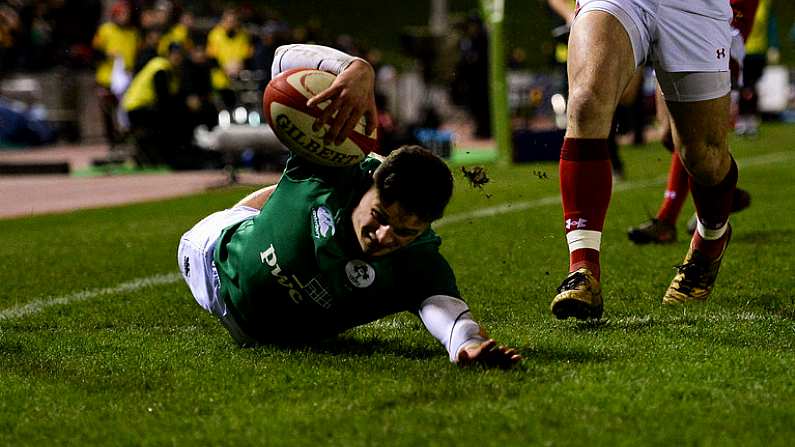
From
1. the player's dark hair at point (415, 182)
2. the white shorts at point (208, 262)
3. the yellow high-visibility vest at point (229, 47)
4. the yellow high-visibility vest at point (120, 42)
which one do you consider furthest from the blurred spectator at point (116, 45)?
the player's dark hair at point (415, 182)

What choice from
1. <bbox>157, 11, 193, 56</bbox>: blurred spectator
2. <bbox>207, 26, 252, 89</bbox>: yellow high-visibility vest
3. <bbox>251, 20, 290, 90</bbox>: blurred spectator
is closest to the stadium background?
<bbox>157, 11, 193, 56</bbox>: blurred spectator

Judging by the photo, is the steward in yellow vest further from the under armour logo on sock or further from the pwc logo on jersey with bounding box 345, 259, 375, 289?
the pwc logo on jersey with bounding box 345, 259, 375, 289

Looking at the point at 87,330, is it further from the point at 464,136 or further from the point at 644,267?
the point at 464,136

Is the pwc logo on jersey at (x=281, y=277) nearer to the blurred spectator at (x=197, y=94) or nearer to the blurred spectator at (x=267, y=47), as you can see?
the blurred spectator at (x=197, y=94)

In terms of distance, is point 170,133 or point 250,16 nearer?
point 170,133

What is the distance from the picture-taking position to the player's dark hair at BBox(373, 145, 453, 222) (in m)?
3.31

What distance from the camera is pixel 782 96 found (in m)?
26.8

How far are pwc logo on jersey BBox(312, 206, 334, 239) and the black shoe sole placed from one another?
34.0 inches

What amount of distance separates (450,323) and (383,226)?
40 centimetres

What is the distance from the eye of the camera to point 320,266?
143 inches

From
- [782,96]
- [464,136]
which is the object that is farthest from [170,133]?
[782,96]

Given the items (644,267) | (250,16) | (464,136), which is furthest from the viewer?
(464,136)

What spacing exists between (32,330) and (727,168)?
8.62 feet

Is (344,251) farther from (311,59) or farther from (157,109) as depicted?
(157,109)
